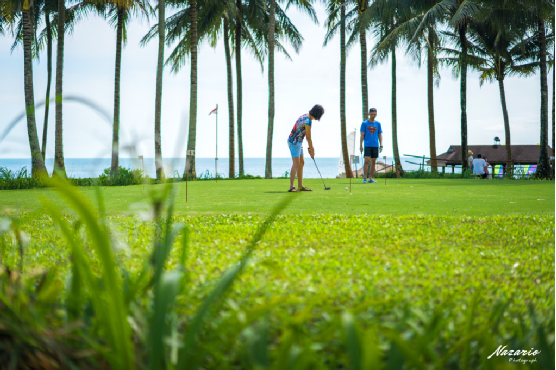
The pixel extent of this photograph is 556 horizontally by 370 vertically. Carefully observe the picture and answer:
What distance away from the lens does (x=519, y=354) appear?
1.35m

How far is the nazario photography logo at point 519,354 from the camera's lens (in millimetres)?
1314

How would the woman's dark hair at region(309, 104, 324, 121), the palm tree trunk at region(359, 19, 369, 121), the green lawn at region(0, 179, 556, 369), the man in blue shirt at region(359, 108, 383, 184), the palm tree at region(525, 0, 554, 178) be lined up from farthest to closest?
the palm tree trunk at region(359, 19, 369, 121), the palm tree at region(525, 0, 554, 178), the man in blue shirt at region(359, 108, 383, 184), the woman's dark hair at region(309, 104, 324, 121), the green lawn at region(0, 179, 556, 369)

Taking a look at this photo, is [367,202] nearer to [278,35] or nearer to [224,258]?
[224,258]

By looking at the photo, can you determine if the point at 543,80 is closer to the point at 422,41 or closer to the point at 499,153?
the point at 422,41

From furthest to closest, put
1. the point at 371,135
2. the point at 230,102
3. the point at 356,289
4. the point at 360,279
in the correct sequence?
the point at 230,102 < the point at 371,135 < the point at 360,279 < the point at 356,289

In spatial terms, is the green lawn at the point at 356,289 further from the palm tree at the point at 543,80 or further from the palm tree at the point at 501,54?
the palm tree at the point at 501,54

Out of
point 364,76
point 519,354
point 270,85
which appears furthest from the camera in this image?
point 270,85

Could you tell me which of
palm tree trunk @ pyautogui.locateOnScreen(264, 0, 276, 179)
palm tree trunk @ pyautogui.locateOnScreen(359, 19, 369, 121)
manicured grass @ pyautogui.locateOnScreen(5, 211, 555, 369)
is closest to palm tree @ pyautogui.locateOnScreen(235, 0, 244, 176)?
palm tree trunk @ pyautogui.locateOnScreen(264, 0, 276, 179)

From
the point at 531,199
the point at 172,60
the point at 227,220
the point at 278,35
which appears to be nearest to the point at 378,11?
the point at 278,35

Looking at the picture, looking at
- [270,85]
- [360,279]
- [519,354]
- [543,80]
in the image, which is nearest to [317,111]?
[360,279]

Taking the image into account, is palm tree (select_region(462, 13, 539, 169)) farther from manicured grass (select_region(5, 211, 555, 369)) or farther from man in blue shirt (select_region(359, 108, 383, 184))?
manicured grass (select_region(5, 211, 555, 369))

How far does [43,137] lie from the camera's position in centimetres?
2672

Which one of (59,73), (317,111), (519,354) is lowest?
(519,354)

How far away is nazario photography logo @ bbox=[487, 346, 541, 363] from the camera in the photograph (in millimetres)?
1314
